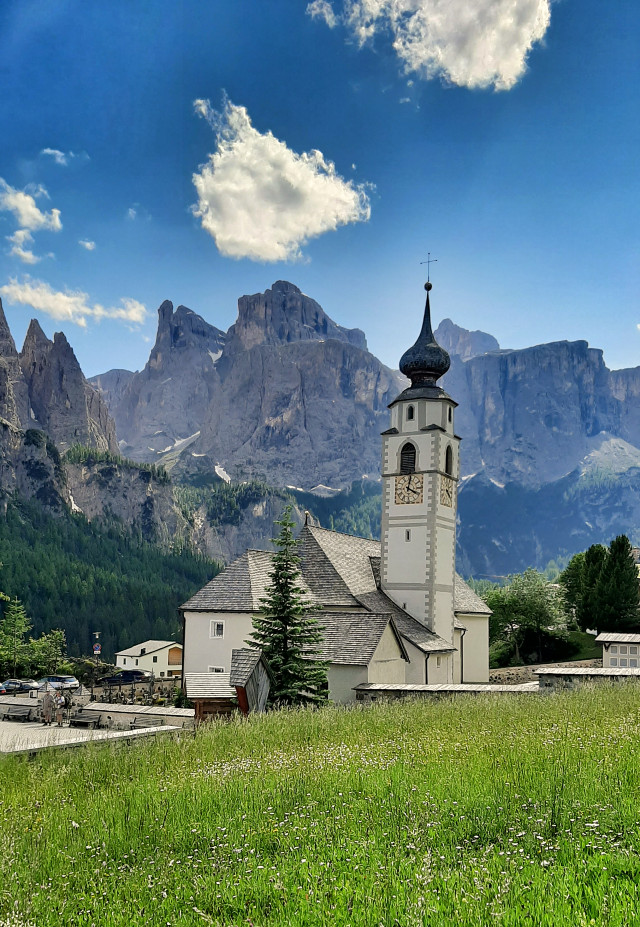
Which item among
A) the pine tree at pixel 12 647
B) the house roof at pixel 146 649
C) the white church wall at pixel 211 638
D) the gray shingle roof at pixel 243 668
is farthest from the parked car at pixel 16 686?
the gray shingle roof at pixel 243 668

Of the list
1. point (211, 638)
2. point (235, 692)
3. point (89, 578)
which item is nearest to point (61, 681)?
point (211, 638)

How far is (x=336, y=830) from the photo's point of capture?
6.76 m

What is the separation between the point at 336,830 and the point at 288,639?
17.8 m

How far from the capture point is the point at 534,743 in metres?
9.17

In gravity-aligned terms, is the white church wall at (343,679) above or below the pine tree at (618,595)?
below

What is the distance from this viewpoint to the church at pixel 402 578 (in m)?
33.1

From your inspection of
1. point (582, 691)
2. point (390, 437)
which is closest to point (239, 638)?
point (390, 437)

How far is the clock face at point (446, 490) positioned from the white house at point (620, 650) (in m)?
12.4

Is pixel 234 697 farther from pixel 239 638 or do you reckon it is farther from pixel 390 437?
pixel 390 437

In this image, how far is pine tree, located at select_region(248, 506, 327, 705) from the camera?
926 inches

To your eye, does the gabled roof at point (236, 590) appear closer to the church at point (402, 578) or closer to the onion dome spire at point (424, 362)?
the church at point (402, 578)

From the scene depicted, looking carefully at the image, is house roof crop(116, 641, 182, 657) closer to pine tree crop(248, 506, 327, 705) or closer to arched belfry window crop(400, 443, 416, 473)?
arched belfry window crop(400, 443, 416, 473)

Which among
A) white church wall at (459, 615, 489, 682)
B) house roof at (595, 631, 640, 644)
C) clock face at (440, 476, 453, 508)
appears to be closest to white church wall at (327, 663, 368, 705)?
clock face at (440, 476, 453, 508)

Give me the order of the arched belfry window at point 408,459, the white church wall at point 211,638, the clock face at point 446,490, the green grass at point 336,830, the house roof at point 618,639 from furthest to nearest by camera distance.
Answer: the house roof at point 618,639
the arched belfry window at point 408,459
the clock face at point 446,490
the white church wall at point 211,638
the green grass at point 336,830
